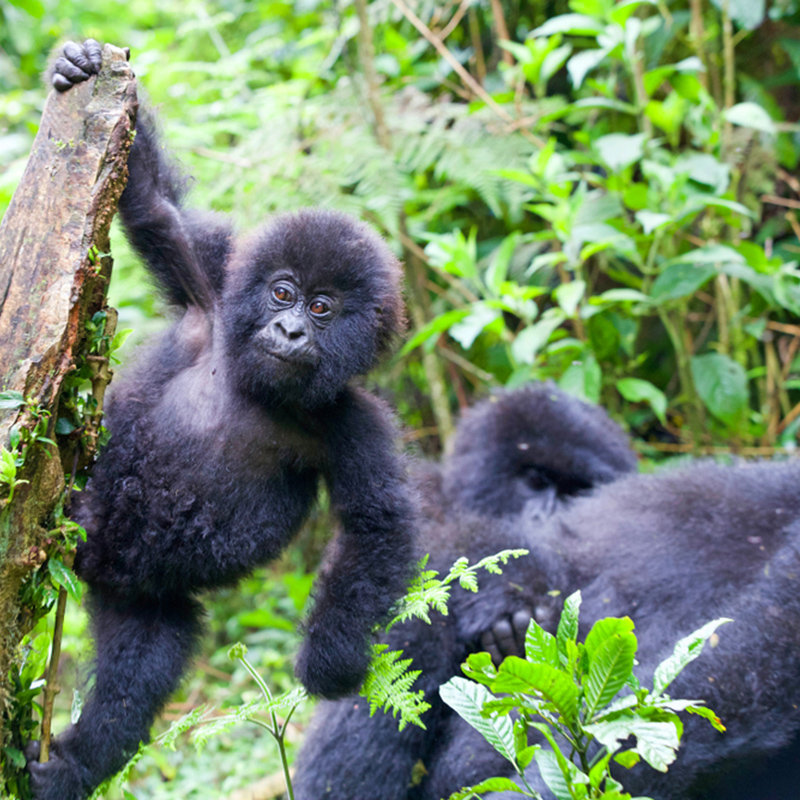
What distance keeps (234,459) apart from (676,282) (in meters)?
2.27

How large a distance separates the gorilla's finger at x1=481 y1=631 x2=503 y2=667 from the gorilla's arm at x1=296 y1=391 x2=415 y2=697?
2.68ft

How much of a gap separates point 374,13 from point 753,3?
7.13 ft

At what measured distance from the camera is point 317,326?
6.97ft

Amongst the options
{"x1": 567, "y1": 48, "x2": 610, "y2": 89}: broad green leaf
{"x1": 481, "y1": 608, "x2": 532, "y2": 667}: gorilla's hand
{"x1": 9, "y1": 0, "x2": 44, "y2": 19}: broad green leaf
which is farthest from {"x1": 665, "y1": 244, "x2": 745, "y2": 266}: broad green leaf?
{"x1": 9, "y1": 0, "x2": 44, "y2": 19}: broad green leaf

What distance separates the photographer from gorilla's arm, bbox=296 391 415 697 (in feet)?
6.38

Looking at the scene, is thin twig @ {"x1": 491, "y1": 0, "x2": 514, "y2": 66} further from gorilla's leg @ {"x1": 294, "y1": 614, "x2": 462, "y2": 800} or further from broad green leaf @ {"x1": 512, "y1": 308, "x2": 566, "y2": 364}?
gorilla's leg @ {"x1": 294, "y1": 614, "x2": 462, "y2": 800}

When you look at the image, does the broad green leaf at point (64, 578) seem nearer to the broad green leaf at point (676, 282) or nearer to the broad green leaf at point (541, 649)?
the broad green leaf at point (541, 649)

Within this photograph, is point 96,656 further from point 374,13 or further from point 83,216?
point 374,13

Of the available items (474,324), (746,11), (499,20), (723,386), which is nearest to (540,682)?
(474,324)

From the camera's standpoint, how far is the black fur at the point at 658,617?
204cm

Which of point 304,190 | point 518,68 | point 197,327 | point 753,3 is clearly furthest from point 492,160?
point 197,327

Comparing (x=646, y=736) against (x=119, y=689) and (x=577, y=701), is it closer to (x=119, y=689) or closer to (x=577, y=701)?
(x=577, y=701)

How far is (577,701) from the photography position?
4.86 feet

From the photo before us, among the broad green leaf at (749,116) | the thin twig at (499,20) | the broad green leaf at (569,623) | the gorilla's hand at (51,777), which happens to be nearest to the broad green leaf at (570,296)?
the broad green leaf at (749,116)
